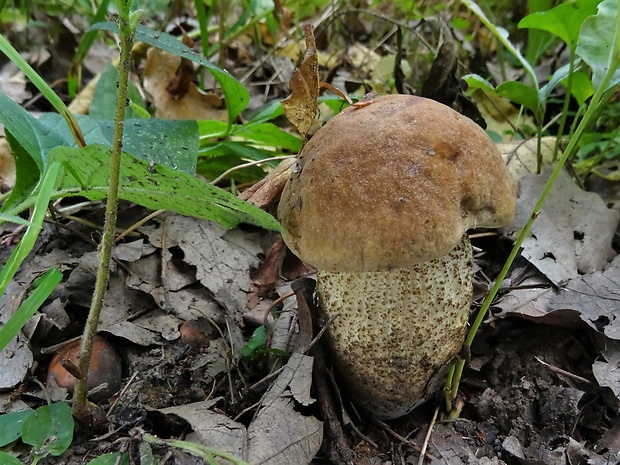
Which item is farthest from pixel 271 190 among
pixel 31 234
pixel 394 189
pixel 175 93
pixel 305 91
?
pixel 175 93

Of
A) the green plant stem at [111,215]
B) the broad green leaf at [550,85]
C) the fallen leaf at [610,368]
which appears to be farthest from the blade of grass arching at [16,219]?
the broad green leaf at [550,85]

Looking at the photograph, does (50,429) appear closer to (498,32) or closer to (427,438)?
(427,438)

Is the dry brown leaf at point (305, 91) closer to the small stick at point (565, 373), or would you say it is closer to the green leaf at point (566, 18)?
the green leaf at point (566, 18)

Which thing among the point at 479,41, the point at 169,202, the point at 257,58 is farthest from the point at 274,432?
the point at 479,41

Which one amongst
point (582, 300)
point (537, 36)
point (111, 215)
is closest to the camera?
point (111, 215)

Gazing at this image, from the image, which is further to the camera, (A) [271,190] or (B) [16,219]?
(A) [271,190]

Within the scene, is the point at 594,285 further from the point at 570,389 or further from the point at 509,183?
the point at 509,183
